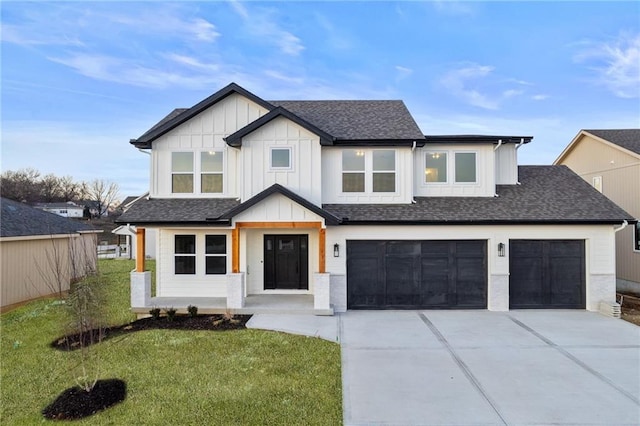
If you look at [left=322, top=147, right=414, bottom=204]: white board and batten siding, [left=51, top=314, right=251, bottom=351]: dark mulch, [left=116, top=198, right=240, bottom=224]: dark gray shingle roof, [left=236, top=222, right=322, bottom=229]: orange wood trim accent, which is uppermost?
[left=322, top=147, right=414, bottom=204]: white board and batten siding

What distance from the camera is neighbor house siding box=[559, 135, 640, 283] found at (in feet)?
45.9

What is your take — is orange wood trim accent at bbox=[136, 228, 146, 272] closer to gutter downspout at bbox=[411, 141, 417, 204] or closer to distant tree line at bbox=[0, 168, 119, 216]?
gutter downspout at bbox=[411, 141, 417, 204]

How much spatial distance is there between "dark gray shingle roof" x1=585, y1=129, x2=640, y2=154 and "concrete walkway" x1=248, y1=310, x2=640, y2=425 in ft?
29.5

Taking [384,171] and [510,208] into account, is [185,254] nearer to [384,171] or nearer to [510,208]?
[384,171]

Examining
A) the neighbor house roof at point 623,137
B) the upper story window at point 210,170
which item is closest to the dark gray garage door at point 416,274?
the upper story window at point 210,170

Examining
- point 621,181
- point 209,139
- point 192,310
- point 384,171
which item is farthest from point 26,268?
point 621,181

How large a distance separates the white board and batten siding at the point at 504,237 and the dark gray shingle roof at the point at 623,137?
6.46 meters

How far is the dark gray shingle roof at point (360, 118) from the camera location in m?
11.4

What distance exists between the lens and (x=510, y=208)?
10.9 m

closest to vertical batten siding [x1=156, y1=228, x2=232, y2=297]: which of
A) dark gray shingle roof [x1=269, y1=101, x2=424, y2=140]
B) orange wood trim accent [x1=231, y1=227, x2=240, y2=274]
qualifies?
orange wood trim accent [x1=231, y1=227, x2=240, y2=274]

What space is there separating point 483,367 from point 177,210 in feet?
31.1

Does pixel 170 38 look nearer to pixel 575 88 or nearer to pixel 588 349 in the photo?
pixel 588 349

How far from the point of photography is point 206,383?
223 inches

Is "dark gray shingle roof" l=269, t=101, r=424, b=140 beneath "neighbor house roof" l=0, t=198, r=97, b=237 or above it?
above
